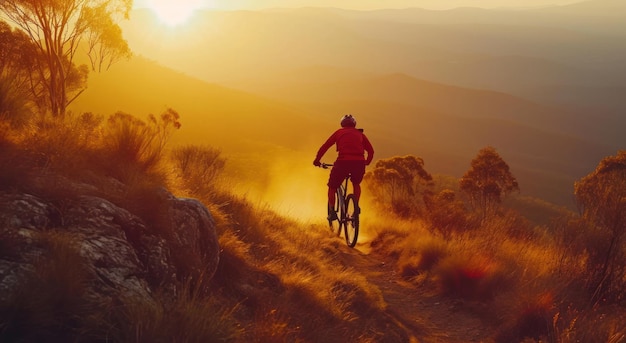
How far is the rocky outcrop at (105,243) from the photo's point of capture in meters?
3.20

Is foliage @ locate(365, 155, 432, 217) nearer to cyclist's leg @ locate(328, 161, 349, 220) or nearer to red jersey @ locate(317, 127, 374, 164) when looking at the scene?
cyclist's leg @ locate(328, 161, 349, 220)

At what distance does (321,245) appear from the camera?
10016mm

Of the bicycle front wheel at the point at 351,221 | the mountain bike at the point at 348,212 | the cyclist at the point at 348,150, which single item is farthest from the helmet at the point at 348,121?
the bicycle front wheel at the point at 351,221

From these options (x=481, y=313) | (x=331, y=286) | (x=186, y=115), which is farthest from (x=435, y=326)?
(x=186, y=115)

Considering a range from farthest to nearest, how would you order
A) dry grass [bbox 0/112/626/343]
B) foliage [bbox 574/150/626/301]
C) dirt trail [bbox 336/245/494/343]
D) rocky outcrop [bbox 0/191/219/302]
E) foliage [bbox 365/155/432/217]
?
foliage [bbox 365/155/432/217], foliage [bbox 574/150/626/301], dirt trail [bbox 336/245/494/343], rocky outcrop [bbox 0/191/219/302], dry grass [bbox 0/112/626/343]

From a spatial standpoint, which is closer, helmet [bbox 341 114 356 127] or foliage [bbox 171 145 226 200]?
foliage [bbox 171 145 226 200]

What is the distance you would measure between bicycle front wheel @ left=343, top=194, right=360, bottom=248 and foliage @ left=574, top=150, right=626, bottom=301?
4.61 meters

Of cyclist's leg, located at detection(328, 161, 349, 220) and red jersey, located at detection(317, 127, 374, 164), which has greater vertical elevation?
red jersey, located at detection(317, 127, 374, 164)

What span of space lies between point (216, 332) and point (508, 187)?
3146 cm

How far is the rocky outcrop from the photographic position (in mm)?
3203

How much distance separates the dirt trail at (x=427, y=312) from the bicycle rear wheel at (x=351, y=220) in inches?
36.3

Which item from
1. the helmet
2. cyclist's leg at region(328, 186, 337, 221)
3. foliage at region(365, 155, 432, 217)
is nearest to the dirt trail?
cyclist's leg at region(328, 186, 337, 221)

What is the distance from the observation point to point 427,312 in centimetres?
782

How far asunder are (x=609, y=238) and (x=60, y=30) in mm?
20899
